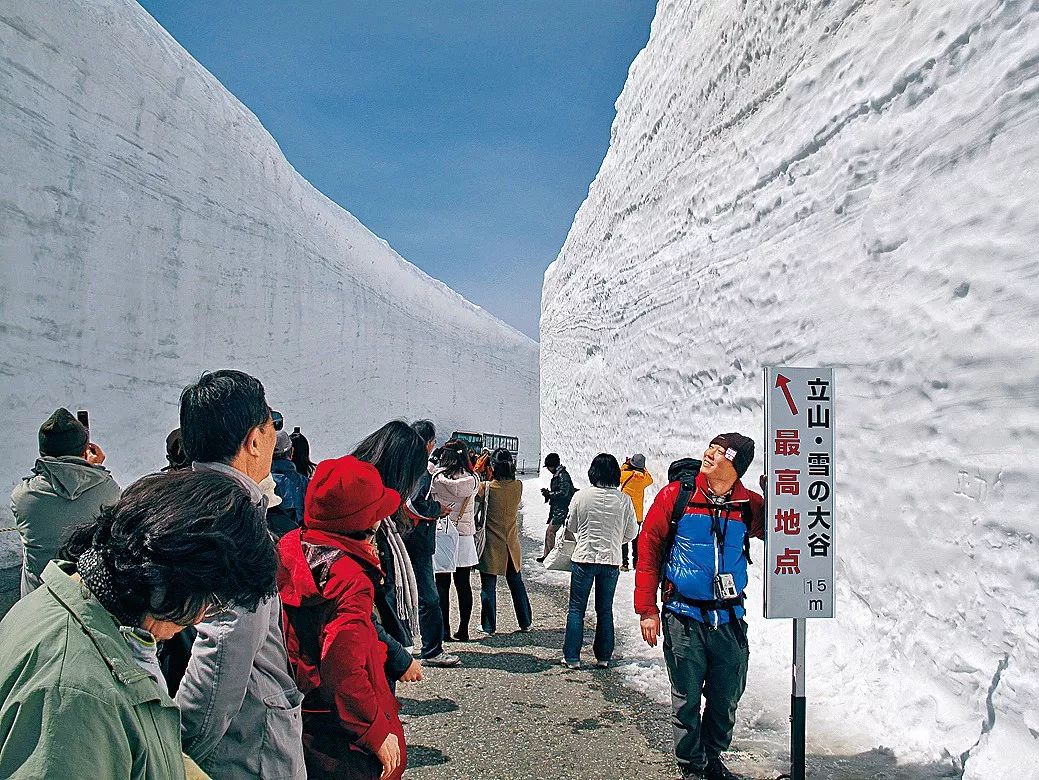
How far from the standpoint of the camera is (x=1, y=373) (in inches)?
427

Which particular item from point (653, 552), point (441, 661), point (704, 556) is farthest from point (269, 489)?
point (441, 661)

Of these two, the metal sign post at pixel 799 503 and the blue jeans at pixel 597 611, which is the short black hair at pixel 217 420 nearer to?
the metal sign post at pixel 799 503

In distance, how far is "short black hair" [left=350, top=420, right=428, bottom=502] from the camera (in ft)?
8.98

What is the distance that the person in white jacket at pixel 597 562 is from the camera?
5.05 metres

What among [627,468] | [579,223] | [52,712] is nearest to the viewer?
[52,712]

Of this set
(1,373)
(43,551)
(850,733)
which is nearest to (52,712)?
(43,551)

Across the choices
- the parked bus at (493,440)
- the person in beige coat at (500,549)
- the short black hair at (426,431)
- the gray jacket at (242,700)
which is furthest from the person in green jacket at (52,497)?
the parked bus at (493,440)

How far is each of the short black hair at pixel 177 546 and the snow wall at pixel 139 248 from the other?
31.8 feet

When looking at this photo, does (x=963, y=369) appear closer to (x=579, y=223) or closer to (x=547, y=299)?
(x=579, y=223)

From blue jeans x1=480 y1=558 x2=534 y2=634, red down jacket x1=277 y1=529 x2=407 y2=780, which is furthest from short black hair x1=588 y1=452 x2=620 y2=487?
red down jacket x1=277 y1=529 x2=407 y2=780

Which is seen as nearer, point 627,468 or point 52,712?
point 52,712

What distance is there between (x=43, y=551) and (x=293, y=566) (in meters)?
1.82

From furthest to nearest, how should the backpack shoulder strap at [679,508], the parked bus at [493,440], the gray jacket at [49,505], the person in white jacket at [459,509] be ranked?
1. the parked bus at [493,440]
2. the person in white jacket at [459,509]
3. the backpack shoulder strap at [679,508]
4. the gray jacket at [49,505]

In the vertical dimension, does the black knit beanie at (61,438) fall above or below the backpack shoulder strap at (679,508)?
above
